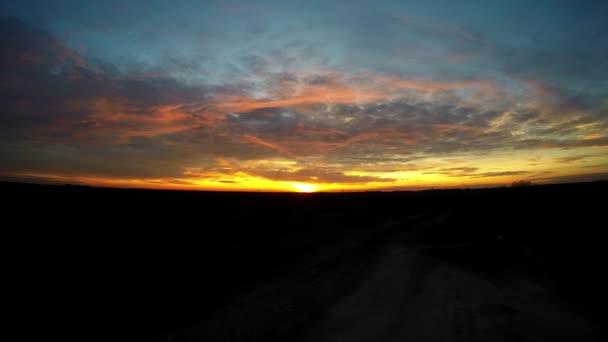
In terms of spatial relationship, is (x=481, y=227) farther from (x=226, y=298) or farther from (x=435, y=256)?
(x=226, y=298)

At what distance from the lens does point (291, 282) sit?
1122 centimetres

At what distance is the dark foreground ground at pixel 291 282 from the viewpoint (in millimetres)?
7551

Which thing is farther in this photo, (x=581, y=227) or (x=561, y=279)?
(x=581, y=227)

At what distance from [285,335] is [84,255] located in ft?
35.6

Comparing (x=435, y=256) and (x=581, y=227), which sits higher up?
(x=581, y=227)

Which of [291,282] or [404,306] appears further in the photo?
[291,282]

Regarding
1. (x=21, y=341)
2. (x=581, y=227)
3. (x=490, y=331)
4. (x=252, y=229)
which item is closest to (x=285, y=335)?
(x=490, y=331)

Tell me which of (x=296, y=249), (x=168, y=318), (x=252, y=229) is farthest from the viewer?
(x=252, y=229)

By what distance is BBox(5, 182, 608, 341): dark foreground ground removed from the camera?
7.55m

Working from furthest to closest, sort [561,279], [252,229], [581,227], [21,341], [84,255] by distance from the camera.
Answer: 1. [252,229]
2. [581,227]
3. [84,255]
4. [561,279]
5. [21,341]

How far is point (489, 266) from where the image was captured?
43.5 feet

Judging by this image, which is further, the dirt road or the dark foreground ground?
the dark foreground ground

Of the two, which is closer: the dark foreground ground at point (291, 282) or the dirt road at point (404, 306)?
the dirt road at point (404, 306)

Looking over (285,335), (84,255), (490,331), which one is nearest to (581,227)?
(490,331)
